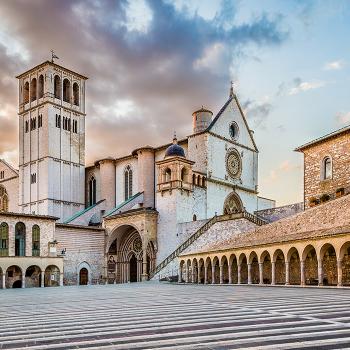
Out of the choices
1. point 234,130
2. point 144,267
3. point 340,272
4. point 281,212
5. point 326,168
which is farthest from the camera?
point 234,130

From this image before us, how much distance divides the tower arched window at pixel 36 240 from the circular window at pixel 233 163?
70.4 ft

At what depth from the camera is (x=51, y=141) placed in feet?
210

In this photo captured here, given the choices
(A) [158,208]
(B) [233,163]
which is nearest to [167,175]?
(A) [158,208]

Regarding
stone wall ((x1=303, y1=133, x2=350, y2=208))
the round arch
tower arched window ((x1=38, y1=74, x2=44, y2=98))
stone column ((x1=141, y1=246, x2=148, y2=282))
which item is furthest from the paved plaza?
tower arched window ((x1=38, y1=74, x2=44, y2=98))

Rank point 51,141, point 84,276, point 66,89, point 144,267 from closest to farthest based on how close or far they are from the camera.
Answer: point 144,267
point 84,276
point 51,141
point 66,89

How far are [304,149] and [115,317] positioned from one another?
107 feet

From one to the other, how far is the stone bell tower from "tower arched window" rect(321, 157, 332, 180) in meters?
34.3

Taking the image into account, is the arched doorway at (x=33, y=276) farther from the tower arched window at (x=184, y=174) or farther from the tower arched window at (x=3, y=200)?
the tower arched window at (x=3, y=200)

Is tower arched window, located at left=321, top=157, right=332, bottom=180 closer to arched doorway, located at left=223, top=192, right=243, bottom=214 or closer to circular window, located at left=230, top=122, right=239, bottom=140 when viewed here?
arched doorway, located at left=223, top=192, right=243, bottom=214

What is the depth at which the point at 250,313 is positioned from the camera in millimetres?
12633

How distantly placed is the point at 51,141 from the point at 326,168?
117 ft

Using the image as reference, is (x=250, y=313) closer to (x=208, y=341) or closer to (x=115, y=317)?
Answer: (x=115, y=317)

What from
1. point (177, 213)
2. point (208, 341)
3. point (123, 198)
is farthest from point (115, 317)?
point (123, 198)

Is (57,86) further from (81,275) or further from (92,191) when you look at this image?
(81,275)
